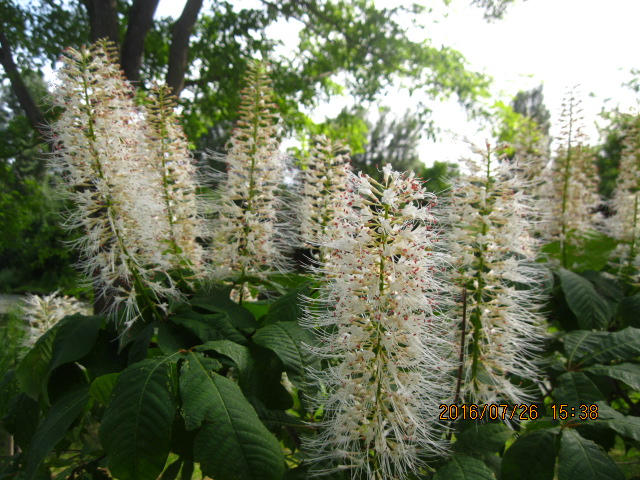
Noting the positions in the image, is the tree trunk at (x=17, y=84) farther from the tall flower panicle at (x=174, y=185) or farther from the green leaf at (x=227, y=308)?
the green leaf at (x=227, y=308)

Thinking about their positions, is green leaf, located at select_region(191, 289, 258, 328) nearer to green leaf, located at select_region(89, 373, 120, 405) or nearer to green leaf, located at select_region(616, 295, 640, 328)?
green leaf, located at select_region(89, 373, 120, 405)

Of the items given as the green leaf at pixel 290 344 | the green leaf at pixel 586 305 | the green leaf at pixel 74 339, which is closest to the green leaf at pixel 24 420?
the green leaf at pixel 74 339

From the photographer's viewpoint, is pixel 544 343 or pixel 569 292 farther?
pixel 544 343

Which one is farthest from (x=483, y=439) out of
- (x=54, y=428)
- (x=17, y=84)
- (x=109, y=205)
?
(x=17, y=84)

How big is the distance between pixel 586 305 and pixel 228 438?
219cm

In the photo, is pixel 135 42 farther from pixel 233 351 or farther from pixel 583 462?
pixel 583 462

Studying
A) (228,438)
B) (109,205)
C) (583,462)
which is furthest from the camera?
(109,205)

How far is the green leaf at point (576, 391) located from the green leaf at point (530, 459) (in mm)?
370

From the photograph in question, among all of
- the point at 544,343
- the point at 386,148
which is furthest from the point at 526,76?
the point at 386,148

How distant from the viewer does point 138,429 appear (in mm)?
1274

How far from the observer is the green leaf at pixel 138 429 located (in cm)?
125

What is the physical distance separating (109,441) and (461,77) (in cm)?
765

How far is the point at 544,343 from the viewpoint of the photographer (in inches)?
118

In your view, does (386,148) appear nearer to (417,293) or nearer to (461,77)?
(461,77)
